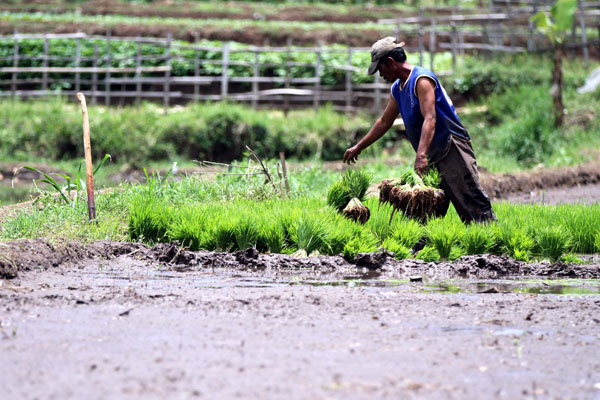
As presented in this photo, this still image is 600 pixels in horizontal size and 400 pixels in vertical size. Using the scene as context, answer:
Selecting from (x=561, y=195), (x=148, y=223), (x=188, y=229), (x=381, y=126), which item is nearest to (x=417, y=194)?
(x=381, y=126)

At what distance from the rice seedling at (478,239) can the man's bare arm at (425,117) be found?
631 mm

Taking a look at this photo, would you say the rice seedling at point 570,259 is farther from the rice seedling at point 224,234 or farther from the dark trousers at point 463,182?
the rice seedling at point 224,234

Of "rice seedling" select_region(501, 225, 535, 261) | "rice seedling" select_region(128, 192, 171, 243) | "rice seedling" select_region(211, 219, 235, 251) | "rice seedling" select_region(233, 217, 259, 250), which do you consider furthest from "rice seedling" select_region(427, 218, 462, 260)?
"rice seedling" select_region(128, 192, 171, 243)

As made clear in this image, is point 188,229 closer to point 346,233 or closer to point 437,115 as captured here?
point 346,233

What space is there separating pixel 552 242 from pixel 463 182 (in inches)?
32.3

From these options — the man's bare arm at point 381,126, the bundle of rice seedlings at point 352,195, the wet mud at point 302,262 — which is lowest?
the wet mud at point 302,262

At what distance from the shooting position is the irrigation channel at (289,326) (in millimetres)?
3145

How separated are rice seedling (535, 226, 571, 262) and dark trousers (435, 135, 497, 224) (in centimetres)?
48

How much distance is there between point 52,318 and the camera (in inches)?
163

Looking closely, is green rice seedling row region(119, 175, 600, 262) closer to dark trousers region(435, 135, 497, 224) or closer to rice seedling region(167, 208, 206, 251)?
rice seedling region(167, 208, 206, 251)

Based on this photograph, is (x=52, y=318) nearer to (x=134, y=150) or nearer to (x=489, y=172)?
(x=489, y=172)

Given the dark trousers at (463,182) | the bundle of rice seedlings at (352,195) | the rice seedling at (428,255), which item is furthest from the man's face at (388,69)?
the rice seedling at (428,255)

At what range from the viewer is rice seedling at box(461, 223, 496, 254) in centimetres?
624

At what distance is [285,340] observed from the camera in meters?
3.76
